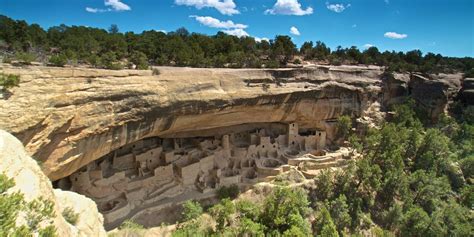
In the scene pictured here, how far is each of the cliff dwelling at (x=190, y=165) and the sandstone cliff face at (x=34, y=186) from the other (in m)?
6.45

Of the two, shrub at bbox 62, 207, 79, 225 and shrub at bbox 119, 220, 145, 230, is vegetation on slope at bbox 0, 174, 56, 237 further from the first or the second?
shrub at bbox 119, 220, 145, 230

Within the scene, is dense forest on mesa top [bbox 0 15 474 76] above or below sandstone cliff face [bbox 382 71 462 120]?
above

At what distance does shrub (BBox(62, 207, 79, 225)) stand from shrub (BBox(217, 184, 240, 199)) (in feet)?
33.9

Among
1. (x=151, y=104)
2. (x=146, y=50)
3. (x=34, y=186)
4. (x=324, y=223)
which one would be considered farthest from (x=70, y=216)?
(x=146, y=50)

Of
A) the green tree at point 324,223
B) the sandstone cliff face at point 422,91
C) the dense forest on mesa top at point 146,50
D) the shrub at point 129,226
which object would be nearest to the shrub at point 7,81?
the dense forest on mesa top at point 146,50

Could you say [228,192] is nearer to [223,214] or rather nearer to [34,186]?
[223,214]

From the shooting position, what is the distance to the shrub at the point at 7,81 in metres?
8.79

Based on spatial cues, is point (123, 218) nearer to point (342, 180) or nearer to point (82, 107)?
point (82, 107)

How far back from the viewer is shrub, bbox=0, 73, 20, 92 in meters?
8.79

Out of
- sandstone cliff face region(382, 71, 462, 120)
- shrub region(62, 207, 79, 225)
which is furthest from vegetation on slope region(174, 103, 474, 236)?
shrub region(62, 207, 79, 225)

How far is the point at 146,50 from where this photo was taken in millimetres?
23562

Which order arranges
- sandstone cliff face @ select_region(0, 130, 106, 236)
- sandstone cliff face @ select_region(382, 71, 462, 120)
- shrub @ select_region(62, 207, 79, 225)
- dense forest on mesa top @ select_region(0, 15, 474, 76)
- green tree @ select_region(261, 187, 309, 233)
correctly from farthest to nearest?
1. sandstone cliff face @ select_region(382, 71, 462, 120)
2. dense forest on mesa top @ select_region(0, 15, 474, 76)
3. green tree @ select_region(261, 187, 309, 233)
4. shrub @ select_region(62, 207, 79, 225)
5. sandstone cliff face @ select_region(0, 130, 106, 236)

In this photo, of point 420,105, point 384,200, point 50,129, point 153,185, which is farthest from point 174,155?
point 420,105

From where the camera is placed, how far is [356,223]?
17.7m
